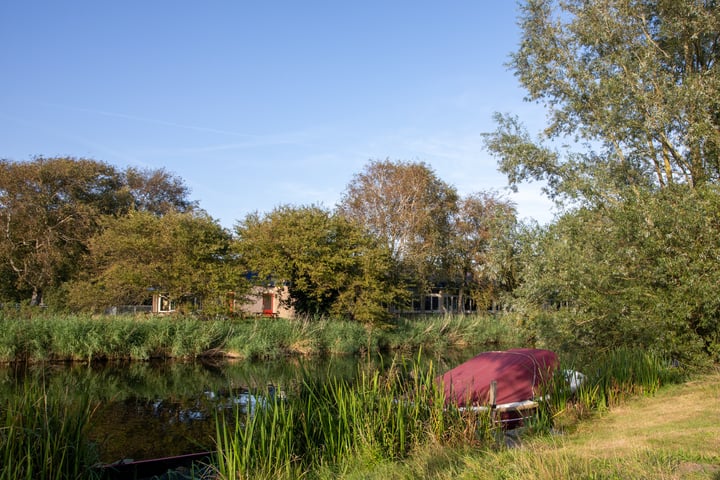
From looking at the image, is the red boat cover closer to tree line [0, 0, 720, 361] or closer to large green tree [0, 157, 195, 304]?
tree line [0, 0, 720, 361]

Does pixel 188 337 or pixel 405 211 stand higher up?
pixel 405 211

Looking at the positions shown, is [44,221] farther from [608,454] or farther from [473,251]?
Result: [608,454]

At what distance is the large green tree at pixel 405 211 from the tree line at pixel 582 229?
4934 mm

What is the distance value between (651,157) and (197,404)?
15.0 metres

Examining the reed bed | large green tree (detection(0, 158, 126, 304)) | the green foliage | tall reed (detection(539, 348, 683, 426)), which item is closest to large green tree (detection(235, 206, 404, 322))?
large green tree (detection(0, 158, 126, 304))

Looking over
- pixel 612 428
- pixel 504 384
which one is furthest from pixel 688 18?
pixel 612 428

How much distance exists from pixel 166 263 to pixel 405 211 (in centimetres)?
1726

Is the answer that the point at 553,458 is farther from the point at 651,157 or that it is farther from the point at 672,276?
the point at 651,157

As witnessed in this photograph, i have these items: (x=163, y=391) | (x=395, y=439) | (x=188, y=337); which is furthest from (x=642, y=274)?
(x=188, y=337)

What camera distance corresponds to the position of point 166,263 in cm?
2767

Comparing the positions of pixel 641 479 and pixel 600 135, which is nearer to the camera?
pixel 641 479

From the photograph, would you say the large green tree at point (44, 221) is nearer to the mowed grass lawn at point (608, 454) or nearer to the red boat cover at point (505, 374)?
the red boat cover at point (505, 374)

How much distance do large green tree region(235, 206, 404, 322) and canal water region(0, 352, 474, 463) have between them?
544 cm

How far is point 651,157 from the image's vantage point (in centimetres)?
1716
